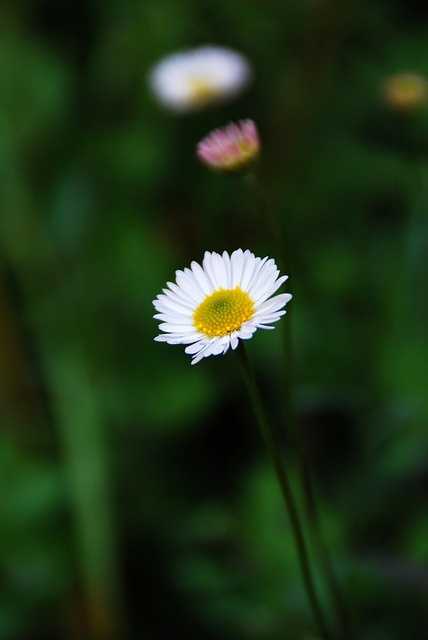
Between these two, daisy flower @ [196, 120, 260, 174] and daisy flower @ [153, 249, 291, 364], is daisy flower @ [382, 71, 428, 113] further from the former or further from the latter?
daisy flower @ [153, 249, 291, 364]

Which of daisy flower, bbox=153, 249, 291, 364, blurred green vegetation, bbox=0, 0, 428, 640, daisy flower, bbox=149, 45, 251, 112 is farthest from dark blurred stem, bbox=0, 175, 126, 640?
daisy flower, bbox=153, 249, 291, 364

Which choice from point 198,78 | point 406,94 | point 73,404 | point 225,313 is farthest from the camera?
point 198,78

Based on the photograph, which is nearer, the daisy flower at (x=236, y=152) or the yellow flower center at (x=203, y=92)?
the daisy flower at (x=236, y=152)

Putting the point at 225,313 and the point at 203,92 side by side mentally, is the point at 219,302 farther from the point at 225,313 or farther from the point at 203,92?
the point at 203,92

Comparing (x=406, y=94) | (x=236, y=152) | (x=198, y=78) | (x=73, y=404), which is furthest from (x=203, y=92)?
(x=236, y=152)

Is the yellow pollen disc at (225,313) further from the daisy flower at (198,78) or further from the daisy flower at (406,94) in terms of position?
the daisy flower at (198,78)

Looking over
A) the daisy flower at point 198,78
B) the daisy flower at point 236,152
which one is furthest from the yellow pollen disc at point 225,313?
the daisy flower at point 198,78

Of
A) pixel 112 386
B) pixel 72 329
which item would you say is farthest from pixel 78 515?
pixel 72 329

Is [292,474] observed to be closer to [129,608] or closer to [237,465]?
[237,465]
